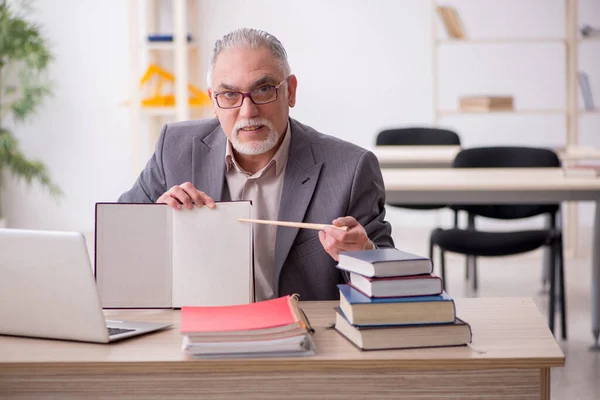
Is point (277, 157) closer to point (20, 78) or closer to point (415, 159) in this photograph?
point (415, 159)

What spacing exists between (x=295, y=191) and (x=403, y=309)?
67 cm

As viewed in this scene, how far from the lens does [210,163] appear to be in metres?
2.21

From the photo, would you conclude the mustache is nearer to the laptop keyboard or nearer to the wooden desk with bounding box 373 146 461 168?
the laptop keyboard

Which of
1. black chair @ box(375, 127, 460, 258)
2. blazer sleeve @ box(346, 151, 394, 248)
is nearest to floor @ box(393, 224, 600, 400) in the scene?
black chair @ box(375, 127, 460, 258)

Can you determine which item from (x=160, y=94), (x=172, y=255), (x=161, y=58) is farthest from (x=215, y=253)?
(x=161, y=58)

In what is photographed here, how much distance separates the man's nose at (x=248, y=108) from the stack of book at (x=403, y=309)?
0.63 m

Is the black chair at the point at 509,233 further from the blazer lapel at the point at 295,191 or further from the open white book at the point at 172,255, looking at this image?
the open white book at the point at 172,255

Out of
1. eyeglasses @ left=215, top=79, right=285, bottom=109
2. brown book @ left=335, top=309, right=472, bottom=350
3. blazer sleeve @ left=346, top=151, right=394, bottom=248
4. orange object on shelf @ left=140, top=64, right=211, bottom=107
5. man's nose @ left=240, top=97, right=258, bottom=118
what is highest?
orange object on shelf @ left=140, top=64, right=211, bottom=107

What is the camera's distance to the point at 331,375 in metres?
1.49

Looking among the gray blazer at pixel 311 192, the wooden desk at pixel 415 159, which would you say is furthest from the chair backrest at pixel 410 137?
the gray blazer at pixel 311 192

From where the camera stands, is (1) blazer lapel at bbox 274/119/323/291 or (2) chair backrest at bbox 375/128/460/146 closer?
(1) blazer lapel at bbox 274/119/323/291

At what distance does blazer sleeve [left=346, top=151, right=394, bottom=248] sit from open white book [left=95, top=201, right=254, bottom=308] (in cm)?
34

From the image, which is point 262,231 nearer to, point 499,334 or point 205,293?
point 205,293

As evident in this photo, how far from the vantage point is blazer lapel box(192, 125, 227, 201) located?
85.7 inches
